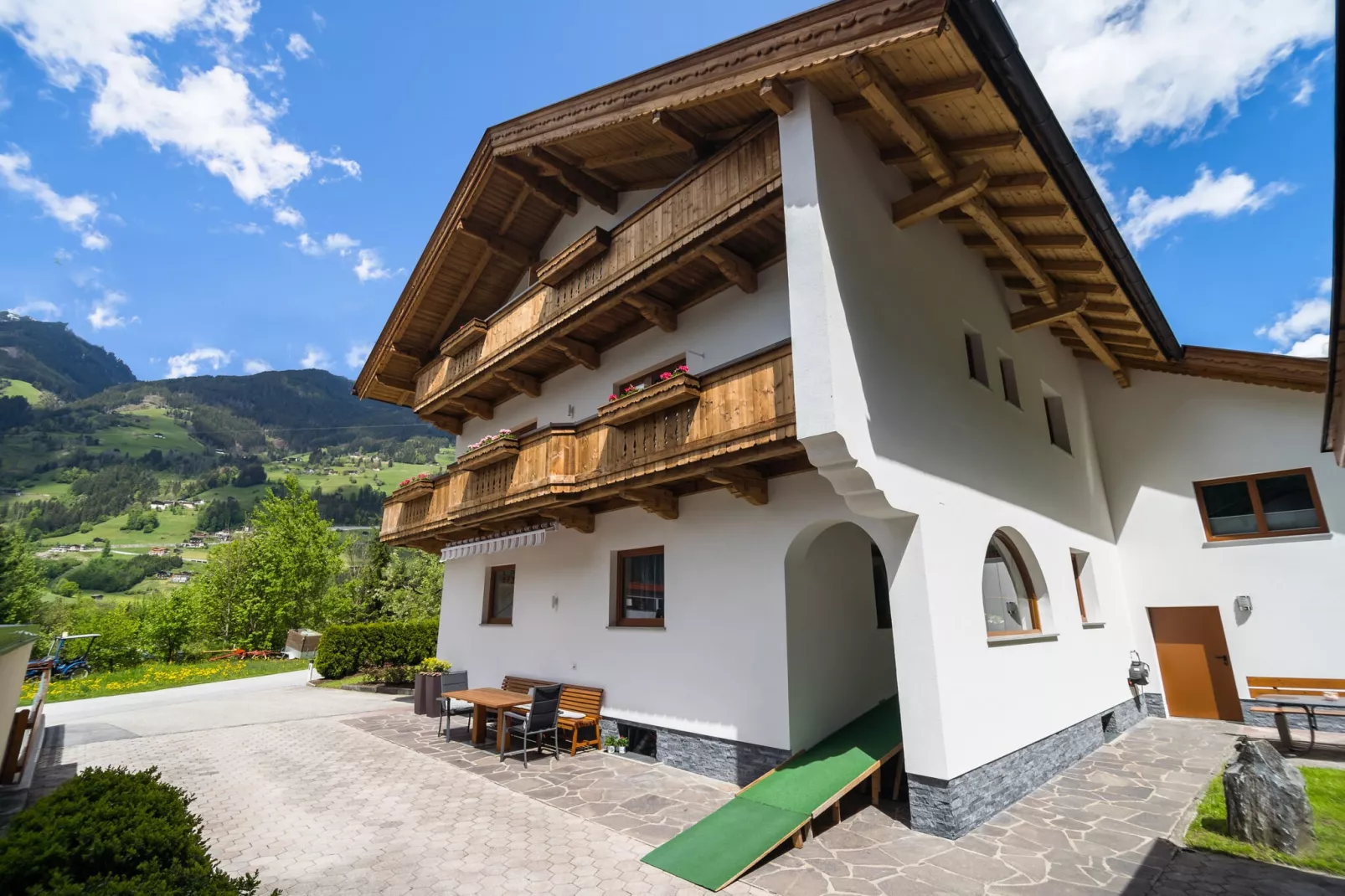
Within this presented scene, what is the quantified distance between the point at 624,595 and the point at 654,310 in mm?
5129

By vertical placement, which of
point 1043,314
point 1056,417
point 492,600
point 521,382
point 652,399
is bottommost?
point 492,600

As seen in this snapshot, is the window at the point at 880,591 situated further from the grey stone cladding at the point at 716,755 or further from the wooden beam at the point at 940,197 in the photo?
the wooden beam at the point at 940,197

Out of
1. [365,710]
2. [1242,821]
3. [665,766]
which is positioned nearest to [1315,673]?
[1242,821]

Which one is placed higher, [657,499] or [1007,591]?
[657,499]

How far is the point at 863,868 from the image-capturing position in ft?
18.7

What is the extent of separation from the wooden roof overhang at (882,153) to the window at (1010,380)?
2.84ft

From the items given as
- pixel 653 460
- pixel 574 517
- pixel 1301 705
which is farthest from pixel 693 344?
pixel 1301 705

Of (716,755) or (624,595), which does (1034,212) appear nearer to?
(624,595)

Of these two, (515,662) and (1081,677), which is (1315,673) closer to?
(1081,677)

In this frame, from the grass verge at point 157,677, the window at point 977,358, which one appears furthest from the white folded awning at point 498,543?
the grass verge at point 157,677

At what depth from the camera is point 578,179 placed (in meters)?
11.8

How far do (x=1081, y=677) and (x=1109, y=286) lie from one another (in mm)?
6687

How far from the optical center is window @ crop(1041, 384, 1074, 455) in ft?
41.4

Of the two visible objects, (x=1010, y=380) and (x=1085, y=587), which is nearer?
(x=1010, y=380)
